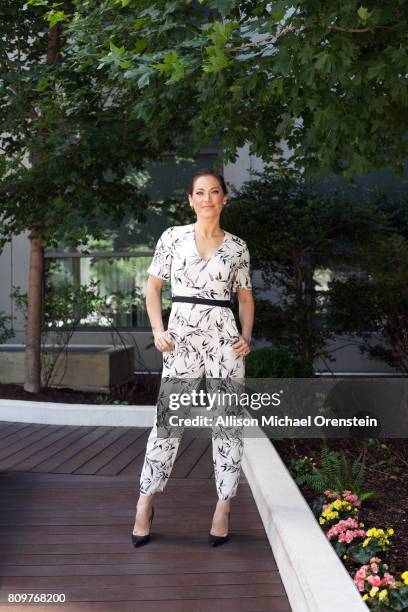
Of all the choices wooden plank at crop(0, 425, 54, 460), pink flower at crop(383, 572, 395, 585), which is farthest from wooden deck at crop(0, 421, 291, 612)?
pink flower at crop(383, 572, 395, 585)

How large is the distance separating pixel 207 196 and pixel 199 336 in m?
0.64

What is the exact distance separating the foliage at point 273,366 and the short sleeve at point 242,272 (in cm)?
235

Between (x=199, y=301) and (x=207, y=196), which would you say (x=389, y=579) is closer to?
(x=199, y=301)

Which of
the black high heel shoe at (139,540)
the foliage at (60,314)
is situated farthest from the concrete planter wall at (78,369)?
the black high heel shoe at (139,540)

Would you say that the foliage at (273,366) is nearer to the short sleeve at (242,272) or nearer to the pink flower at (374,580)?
the short sleeve at (242,272)

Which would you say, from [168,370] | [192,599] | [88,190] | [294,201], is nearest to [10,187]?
[88,190]

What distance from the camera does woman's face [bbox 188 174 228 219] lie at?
120 inches

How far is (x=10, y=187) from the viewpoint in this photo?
6.37m

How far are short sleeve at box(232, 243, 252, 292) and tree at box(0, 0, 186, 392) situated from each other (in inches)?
106

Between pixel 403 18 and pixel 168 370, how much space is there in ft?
6.30

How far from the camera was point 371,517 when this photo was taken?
335cm

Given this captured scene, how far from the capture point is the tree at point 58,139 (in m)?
5.86

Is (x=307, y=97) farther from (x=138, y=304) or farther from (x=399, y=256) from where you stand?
(x=138, y=304)

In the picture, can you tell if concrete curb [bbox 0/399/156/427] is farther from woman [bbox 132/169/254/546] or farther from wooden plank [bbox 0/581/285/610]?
wooden plank [bbox 0/581/285/610]
